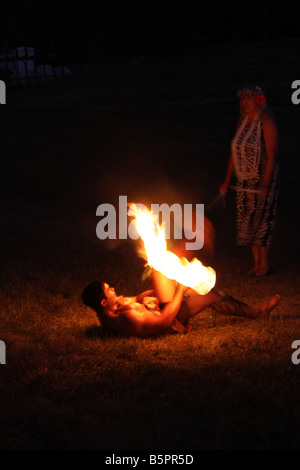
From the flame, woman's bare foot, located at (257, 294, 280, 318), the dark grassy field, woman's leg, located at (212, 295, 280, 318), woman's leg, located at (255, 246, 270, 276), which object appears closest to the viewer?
the dark grassy field

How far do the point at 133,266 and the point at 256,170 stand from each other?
2.24 metres

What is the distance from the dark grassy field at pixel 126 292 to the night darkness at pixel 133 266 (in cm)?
2

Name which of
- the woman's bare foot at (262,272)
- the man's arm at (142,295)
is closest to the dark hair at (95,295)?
the man's arm at (142,295)

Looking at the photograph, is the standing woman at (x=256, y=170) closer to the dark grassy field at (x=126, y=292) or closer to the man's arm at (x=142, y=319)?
the dark grassy field at (x=126, y=292)

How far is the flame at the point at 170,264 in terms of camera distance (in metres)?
6.35

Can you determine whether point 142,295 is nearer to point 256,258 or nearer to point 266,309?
point 266,309

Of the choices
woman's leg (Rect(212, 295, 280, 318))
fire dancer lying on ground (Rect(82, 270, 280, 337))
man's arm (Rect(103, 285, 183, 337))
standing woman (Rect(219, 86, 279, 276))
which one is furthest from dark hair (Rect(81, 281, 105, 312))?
standing woman (Rect(219, 86, 279, 276))

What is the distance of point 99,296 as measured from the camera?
642cm

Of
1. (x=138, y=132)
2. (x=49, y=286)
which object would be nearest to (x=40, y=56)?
(x=138, y=132)

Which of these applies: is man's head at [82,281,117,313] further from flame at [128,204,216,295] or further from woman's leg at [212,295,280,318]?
woman's leg at [212,295,280,318]

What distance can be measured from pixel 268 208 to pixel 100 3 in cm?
3236

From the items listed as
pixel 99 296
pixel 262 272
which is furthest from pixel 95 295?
pixel 262 272

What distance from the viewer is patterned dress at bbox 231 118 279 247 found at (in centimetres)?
785

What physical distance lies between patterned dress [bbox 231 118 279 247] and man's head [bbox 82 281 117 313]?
2558 mm
